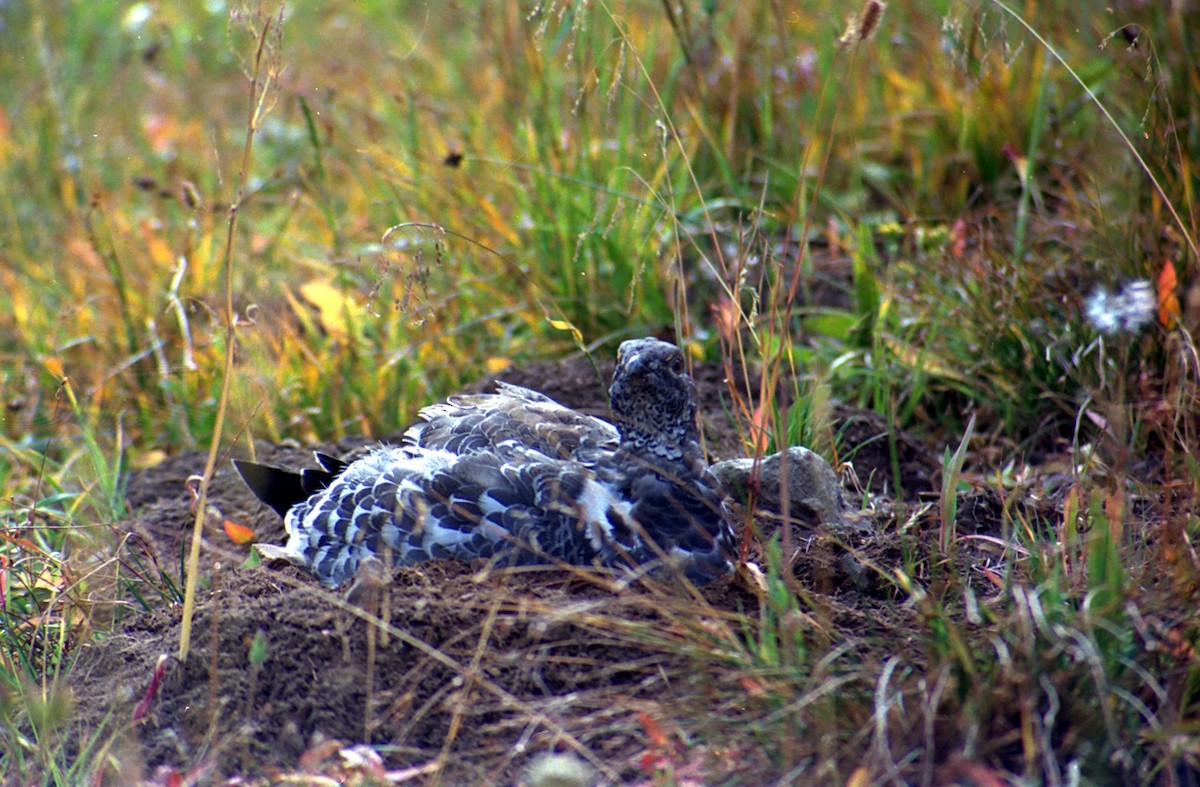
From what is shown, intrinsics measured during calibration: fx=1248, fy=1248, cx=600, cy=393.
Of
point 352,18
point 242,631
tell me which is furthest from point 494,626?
point 352,18

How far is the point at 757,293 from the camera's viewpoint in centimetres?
283

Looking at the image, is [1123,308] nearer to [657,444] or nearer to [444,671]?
[657,444]

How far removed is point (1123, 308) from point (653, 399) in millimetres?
1361

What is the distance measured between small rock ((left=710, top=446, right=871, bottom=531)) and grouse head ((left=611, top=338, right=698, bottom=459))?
240 mm

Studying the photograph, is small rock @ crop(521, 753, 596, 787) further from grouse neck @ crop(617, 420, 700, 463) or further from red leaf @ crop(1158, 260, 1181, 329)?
red leaf @ crop(1158, 260, 1181, 329)

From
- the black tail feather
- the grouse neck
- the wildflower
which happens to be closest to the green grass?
the wildflower

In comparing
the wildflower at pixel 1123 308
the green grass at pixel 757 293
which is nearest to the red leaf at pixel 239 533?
the green grass at pixel 757 293

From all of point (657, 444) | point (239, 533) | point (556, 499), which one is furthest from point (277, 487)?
point (657, 444)

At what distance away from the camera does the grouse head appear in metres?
2.61

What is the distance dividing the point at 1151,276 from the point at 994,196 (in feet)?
3.92

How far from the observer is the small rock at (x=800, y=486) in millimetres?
2834

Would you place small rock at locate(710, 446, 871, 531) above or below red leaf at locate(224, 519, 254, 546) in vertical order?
above

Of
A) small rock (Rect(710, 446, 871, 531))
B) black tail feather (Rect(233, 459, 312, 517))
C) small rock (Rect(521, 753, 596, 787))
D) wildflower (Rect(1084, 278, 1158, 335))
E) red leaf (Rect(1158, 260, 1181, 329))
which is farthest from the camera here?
red leaf (Rect(1158, 260, 1181, 329))

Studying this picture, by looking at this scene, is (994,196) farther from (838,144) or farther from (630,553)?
(630,553)
